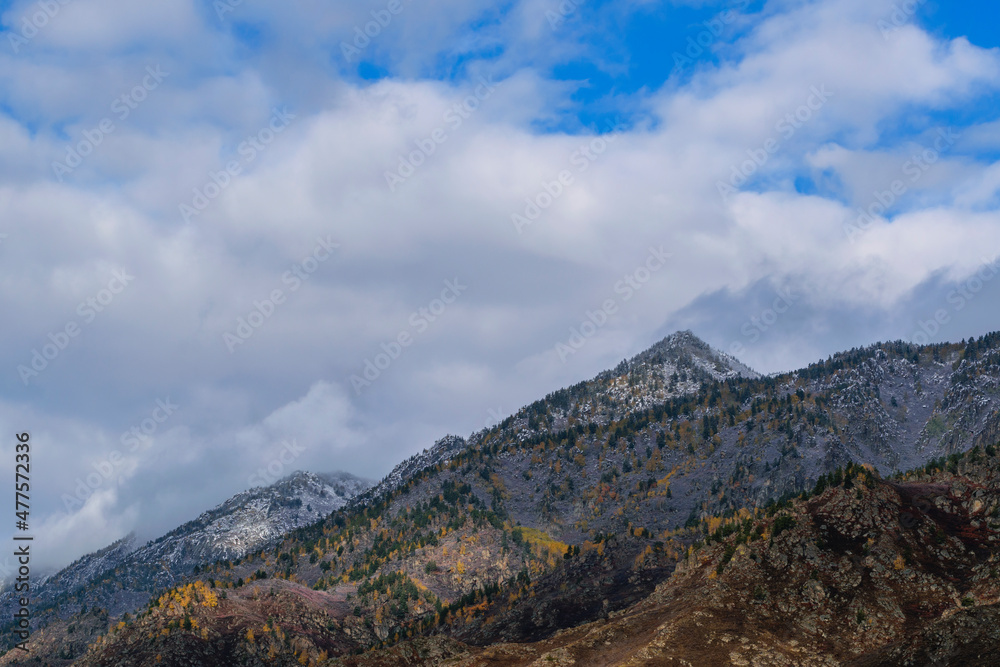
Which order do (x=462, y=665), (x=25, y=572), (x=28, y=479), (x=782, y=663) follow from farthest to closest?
(x=462, y=665) → (x=25, y=572) → (x=782, y=663) → (x=28, y=479)

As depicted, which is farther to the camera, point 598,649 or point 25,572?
point 598,649

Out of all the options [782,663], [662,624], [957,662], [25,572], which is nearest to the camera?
[957,662]

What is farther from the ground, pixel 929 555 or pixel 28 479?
pixel 28 479

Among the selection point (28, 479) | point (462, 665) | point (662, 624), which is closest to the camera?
point (28, 479)

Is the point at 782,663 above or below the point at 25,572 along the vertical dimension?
below

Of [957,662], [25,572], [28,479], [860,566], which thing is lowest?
[957,662]

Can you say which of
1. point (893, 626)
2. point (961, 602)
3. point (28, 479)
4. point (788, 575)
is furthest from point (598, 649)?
point (28, 479)

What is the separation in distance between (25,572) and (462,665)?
97.0 meters

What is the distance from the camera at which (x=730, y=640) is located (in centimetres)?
16938

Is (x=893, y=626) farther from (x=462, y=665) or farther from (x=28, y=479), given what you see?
(x=28, y=479)

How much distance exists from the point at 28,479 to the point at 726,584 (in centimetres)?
14393

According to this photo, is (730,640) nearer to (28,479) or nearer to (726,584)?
(726,584)

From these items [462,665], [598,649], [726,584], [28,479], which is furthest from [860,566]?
[28,479]

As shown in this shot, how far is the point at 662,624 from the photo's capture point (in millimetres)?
184875
